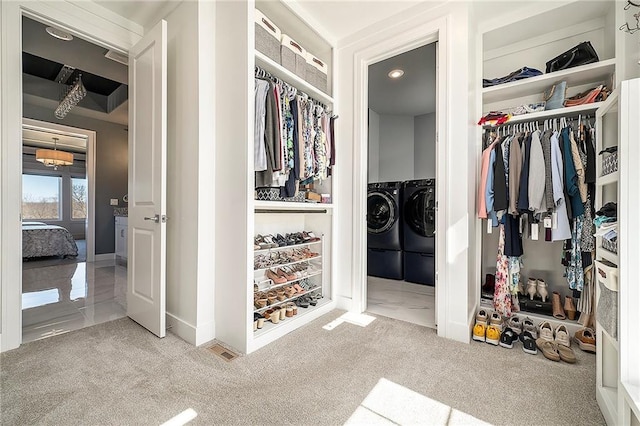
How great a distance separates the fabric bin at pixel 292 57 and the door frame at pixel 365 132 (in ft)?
1.76

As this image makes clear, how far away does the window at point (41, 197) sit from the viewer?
807 centimetres

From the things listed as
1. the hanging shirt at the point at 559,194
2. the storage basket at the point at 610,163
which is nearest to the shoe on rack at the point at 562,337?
the hanging shirt at the point at 559,194

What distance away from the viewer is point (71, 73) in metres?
4.25

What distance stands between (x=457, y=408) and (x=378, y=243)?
110 inches

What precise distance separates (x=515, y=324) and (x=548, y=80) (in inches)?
79.5

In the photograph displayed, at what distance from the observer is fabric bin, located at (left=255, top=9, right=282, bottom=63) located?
1.95 m

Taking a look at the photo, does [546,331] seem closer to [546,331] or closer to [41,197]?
[546,331]

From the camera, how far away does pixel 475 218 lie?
239 centimetres

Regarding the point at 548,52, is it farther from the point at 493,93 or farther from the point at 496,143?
the point at 496,143

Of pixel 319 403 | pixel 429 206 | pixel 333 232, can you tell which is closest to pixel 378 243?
pixel 429 206

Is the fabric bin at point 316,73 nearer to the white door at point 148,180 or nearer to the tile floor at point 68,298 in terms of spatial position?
the white door at point 148,180

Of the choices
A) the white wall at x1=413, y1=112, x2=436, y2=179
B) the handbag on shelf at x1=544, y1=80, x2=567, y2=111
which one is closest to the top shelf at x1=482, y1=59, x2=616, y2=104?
the handbag on shelf at x1=544, y1=80, x2=567, y2=111

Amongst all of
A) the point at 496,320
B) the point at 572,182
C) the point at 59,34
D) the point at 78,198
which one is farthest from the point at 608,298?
the point at 78,198

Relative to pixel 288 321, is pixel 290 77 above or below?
above
